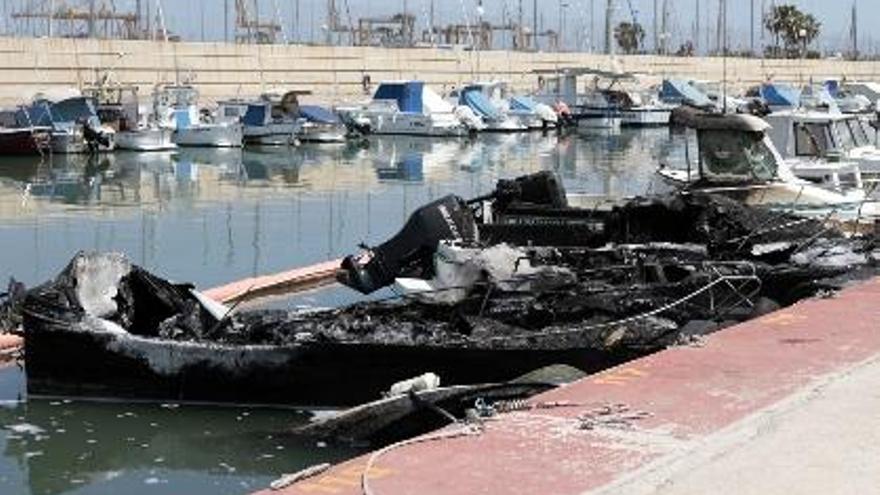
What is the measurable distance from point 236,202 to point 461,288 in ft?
70.4

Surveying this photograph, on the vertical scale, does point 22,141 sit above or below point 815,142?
below

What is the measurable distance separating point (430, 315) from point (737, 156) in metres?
7.63

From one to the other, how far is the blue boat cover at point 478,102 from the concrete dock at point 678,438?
59.5 metres

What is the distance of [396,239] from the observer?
48.6ft

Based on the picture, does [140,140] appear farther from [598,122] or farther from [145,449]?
[145,449]

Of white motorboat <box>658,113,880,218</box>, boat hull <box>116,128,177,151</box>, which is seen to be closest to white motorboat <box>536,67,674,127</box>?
boat hull <box>116,128,177,151</box>

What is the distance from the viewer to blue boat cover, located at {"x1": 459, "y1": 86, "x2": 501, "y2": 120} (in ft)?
225

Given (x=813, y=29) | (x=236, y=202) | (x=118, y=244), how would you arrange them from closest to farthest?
(x=118, y=244) → (x=236, y=202) → (x=813, y=29)

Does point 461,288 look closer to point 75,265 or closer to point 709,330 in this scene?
point 709,330

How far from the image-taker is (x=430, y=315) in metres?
12.7

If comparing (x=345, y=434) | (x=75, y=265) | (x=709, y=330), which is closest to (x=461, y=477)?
(x=345, y=434)

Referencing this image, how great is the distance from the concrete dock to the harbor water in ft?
9.44

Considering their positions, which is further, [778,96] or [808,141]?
[778,96]

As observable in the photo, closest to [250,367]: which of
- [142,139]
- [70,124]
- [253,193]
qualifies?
[253,193]
